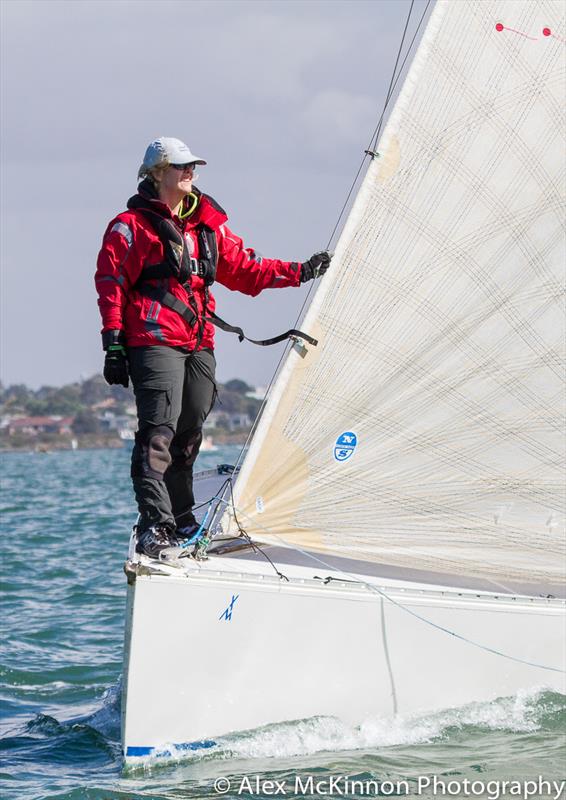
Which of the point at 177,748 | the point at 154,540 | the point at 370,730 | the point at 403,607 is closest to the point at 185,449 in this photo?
the point at 154,540

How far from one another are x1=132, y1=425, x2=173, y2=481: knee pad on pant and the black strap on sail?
466 mm

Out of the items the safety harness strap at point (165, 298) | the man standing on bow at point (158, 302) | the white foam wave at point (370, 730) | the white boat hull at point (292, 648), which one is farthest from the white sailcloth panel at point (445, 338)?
the white foam wave at point (370, 730)

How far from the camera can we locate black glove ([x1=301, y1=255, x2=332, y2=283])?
21.4 feet

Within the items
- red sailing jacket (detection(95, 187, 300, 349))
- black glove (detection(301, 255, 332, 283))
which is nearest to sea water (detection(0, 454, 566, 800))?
red sailing jacket (detection(95, 187, 300, 349))

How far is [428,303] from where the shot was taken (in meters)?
6.51

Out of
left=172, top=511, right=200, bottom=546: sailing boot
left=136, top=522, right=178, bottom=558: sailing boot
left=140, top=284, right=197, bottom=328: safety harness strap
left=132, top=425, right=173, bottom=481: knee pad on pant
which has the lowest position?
left=136, top=522, right=178, bottom=558: sailing boot

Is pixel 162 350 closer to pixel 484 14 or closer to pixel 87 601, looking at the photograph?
pixel 484 14

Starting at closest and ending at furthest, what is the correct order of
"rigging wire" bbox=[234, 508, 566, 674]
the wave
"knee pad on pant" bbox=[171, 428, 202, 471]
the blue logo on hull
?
1. the blue logo on hull
2. the wave
3. "rigging wire" bbox=[234, 508, 566, 674]
4. "knee pad on pant" bbox=[171, 428, 202, 471]

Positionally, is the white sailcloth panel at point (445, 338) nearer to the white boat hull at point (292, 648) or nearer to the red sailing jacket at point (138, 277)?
the white boat hull at point (292, 648)

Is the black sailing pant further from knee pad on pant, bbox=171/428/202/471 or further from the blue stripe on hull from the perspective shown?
the blue stripe on hull

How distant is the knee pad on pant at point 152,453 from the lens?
615cm

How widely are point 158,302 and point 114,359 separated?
0.35 meters

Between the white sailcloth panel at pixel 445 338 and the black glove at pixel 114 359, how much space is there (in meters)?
0.71

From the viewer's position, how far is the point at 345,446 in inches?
253
